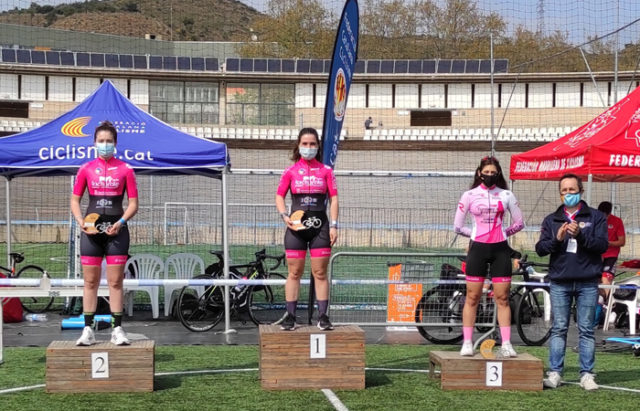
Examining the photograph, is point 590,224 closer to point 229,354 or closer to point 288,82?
point 229,354

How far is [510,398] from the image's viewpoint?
7.42 metres

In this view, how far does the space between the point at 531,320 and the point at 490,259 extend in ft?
12.5

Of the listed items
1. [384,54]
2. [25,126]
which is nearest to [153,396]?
[25,126]

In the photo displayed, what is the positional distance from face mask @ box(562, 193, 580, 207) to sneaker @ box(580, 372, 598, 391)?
149 cm

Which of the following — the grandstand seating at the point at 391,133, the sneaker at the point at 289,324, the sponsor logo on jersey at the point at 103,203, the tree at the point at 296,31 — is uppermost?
the tree at the point at 296,31

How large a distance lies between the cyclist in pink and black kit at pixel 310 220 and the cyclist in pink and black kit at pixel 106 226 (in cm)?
142

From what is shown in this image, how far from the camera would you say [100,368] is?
24.5 feet

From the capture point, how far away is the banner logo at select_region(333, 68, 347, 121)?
8.32m

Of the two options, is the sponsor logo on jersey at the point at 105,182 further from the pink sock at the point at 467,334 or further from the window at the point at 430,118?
the window at the point at 430,118

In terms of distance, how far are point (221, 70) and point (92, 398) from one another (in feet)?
162

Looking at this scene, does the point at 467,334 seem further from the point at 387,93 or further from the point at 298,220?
the point at 387,93

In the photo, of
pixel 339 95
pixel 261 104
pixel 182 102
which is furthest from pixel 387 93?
pixel 339 95

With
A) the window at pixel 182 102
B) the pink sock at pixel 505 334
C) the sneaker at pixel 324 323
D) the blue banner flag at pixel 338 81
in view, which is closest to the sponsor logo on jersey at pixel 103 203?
the blue banner flag at pixel 338 81

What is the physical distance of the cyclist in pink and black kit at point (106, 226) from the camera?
784 centimetres
